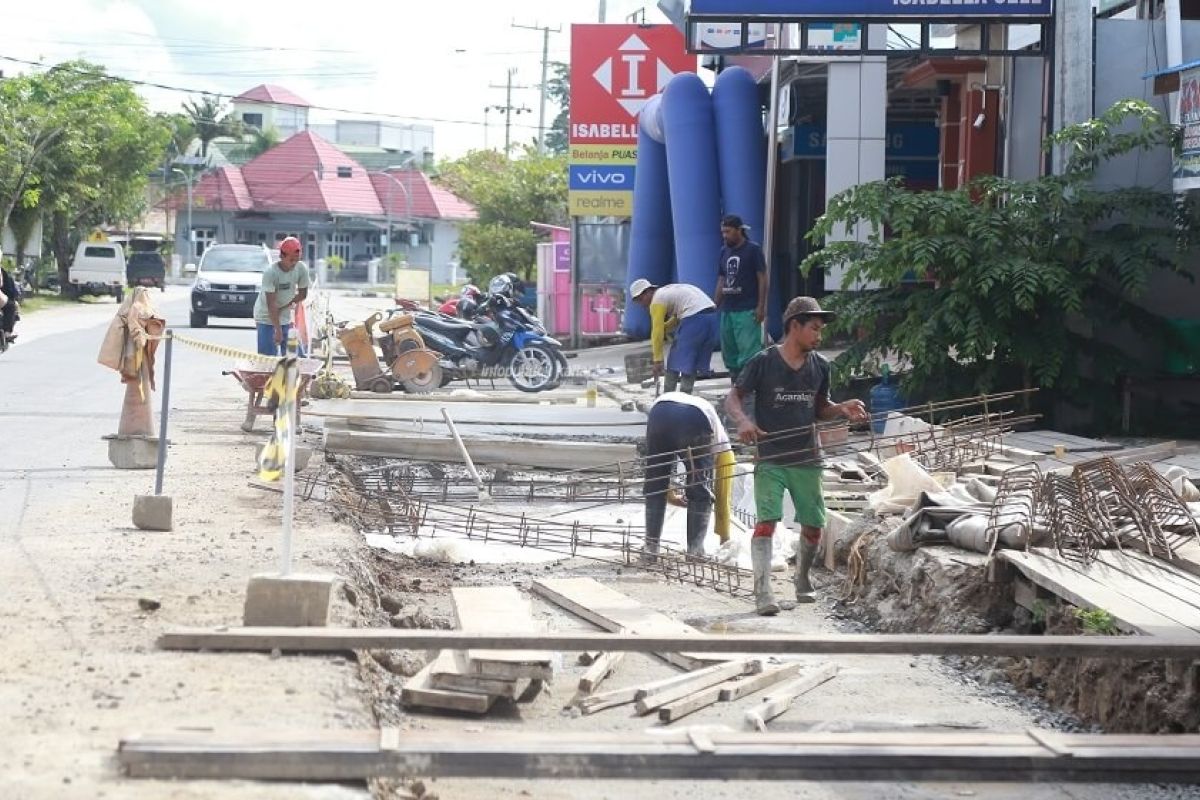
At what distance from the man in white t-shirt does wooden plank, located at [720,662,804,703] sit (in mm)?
9489

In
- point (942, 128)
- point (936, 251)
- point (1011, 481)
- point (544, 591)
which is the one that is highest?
point (942, 128)

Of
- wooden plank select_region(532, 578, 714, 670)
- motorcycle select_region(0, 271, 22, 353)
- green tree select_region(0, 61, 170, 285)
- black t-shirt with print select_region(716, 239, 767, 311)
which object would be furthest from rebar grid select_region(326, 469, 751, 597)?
green tree select_region(0, 61, 170, 285)

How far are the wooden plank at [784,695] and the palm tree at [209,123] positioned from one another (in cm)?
10841

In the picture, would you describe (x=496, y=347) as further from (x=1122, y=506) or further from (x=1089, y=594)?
(x=1089, y=594)

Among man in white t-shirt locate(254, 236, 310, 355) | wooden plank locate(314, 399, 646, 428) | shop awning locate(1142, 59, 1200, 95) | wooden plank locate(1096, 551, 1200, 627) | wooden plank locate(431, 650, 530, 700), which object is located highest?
shop awning locate(1142, 59, 1200, 95)

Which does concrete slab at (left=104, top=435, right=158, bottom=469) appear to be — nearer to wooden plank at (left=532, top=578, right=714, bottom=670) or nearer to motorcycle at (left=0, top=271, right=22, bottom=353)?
wooden plank at (left=532, top=578, right=714, bottom=670)

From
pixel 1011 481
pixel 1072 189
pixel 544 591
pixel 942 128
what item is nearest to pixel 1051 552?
pixel 1011 481

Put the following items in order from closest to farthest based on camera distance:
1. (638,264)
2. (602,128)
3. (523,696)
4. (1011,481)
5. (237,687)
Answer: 1. (237,687)
2. (523,696)
3. (1011,481)
4. (638,264)
5. (602,128)

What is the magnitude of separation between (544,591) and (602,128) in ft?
73.9

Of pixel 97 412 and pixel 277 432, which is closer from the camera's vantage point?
pixel 277 432

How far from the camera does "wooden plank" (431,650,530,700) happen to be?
738 centimetres

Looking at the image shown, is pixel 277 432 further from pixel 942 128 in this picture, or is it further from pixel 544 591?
pixel 942 128

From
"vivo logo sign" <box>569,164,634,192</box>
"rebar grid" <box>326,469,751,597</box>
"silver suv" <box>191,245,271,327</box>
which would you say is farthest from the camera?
"silver suv" <box>191,245,271,327</box>

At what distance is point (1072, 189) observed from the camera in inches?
630
